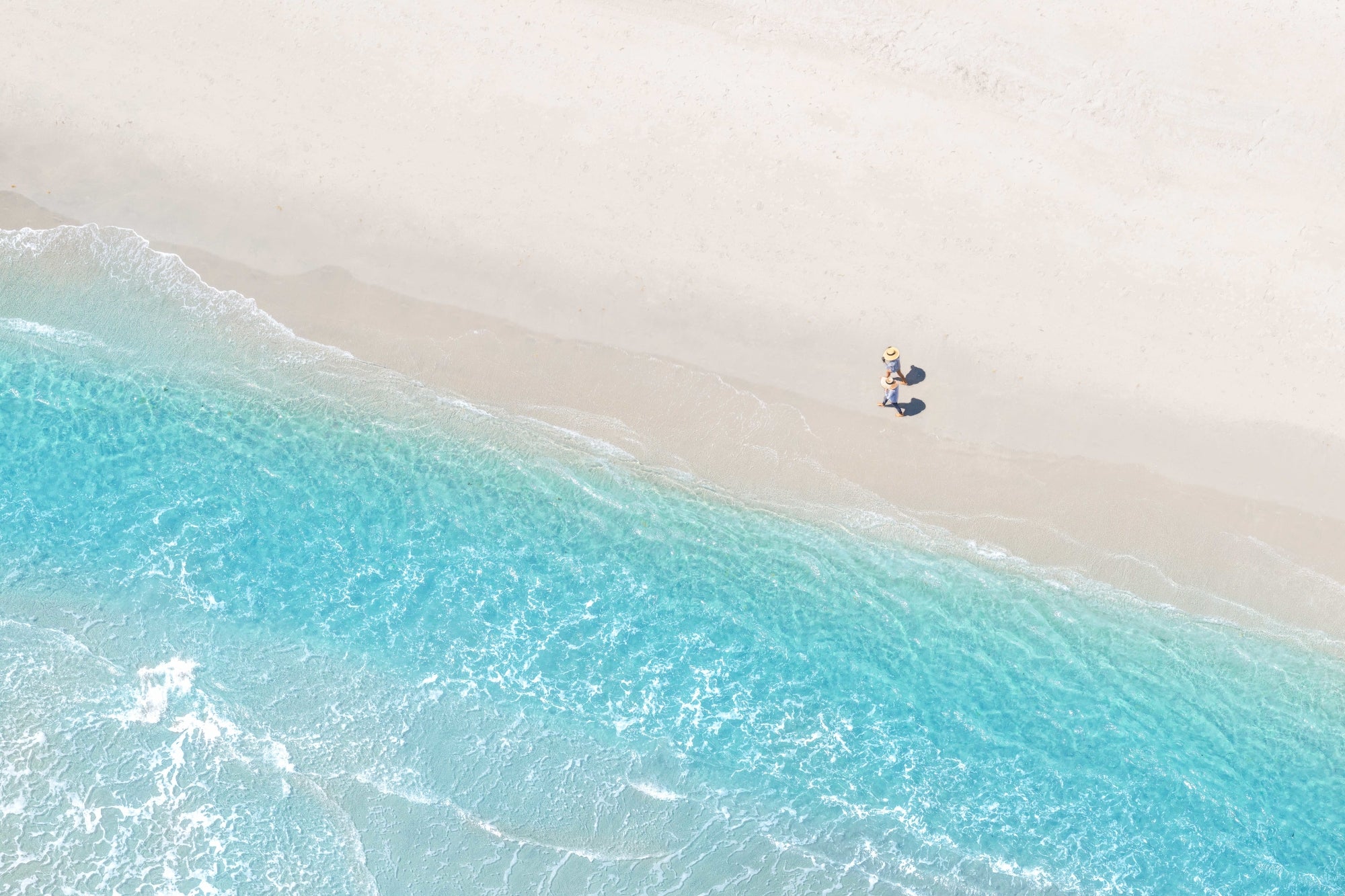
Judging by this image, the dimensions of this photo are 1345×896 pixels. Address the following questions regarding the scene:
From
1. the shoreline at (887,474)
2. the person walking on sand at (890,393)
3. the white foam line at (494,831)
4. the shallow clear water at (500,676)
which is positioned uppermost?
the person walking on sand at (890,393)

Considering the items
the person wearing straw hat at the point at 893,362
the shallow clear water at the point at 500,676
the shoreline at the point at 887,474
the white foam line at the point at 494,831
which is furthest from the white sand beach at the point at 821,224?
the white foam line at the point at 494,831

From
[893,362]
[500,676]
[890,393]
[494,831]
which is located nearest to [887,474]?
[890,393]

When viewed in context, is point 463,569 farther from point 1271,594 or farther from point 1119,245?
point 1271,594

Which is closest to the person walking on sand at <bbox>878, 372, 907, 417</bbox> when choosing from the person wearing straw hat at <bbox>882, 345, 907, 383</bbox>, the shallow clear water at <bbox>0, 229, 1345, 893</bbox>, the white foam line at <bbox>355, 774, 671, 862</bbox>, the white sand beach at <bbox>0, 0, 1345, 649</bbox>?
the person wearing straw hat at <bbox>882, 345, 907, 383</bbox>

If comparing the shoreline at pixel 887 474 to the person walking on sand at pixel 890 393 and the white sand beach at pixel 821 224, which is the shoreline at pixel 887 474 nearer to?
the white sand beach at pixel 821 224

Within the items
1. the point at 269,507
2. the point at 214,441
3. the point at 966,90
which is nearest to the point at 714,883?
the point at 269,507

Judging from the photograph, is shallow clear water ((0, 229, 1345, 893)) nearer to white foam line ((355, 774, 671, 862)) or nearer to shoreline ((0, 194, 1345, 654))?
white foam line ((355, 774, 671, 862))

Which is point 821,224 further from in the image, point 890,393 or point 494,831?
point 494,831
